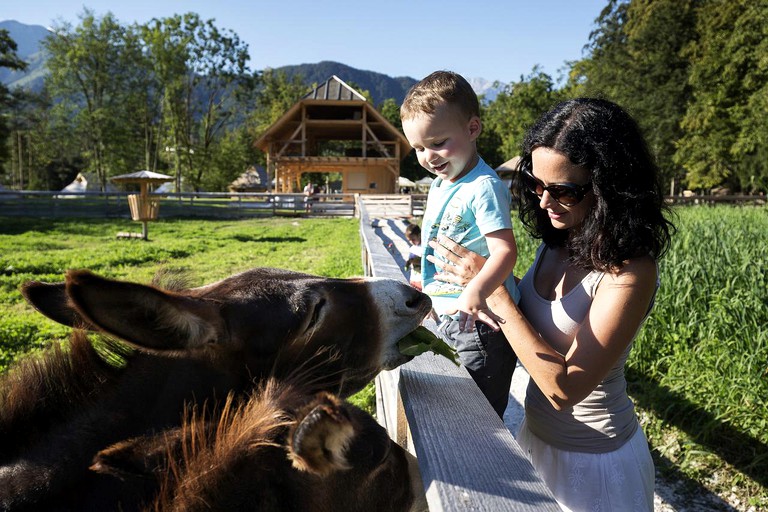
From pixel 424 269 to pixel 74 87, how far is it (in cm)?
5161

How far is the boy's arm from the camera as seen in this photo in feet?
6.72

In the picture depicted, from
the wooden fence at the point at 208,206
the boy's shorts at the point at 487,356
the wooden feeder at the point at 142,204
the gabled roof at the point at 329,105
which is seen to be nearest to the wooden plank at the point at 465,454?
the boy's shorts at the point at 487,356

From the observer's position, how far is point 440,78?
258cm

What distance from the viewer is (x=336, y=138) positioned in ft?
133

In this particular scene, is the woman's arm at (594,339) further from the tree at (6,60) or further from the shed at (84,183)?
the shed at (84,183)

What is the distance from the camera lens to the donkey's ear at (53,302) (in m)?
1.59

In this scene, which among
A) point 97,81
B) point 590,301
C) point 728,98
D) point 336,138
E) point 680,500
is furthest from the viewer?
point 97,81

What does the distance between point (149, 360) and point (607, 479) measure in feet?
5.45

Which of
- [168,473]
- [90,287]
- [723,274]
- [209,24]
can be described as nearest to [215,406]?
[168,473]

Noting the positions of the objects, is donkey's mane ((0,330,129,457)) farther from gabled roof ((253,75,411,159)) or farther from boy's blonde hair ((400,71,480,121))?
gabled roof ((253,75,411,159))

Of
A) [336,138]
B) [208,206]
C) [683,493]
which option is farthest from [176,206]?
[683,493]

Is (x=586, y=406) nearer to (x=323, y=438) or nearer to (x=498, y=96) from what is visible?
(x=323, y=438)

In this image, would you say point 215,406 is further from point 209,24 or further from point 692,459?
point 209,24

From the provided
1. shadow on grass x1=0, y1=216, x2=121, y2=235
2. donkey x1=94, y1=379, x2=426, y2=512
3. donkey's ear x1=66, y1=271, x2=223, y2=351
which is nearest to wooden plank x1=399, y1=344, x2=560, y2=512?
donkey x1=94, y1=379, x2=426, y2=512
